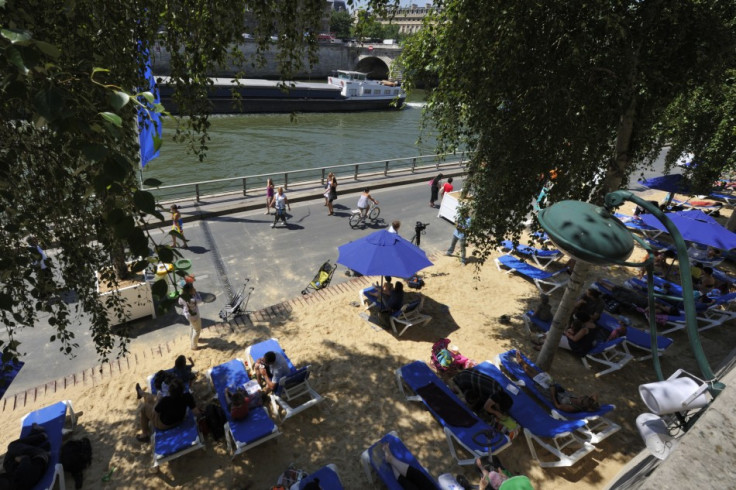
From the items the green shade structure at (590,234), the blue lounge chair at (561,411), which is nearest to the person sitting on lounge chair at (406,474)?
the blue lounge chair at (561,411)

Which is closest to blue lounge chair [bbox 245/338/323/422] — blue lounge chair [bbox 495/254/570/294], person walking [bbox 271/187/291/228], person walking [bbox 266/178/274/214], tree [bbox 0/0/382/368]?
tree [bbox 0/0/382/368]

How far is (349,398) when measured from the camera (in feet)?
20.9

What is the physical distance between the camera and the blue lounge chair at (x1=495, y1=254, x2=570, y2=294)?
9.67m

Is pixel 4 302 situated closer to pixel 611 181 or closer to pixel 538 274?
pixel 611 181

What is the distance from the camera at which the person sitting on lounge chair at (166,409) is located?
5301mm

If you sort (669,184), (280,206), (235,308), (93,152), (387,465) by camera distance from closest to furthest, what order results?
(93,152), (387,465), (235,308), (280,206), (669,184)

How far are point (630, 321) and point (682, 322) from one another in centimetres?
91

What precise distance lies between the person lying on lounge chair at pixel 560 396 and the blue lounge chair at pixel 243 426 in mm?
4195

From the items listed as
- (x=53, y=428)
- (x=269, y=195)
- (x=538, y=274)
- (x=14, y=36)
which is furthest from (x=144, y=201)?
(x=269, y=195)

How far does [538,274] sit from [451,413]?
5.41m

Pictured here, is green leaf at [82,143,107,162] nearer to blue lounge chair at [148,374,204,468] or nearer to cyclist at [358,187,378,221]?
blue lounge chair at [148,374,204,468]

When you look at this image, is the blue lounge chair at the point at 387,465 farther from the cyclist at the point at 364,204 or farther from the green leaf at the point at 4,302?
the cyclist at the point at 364,204

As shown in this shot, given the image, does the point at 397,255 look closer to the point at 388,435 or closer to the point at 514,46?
the point at 388,435

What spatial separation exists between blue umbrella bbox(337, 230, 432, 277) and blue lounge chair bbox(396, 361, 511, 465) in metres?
1.84
